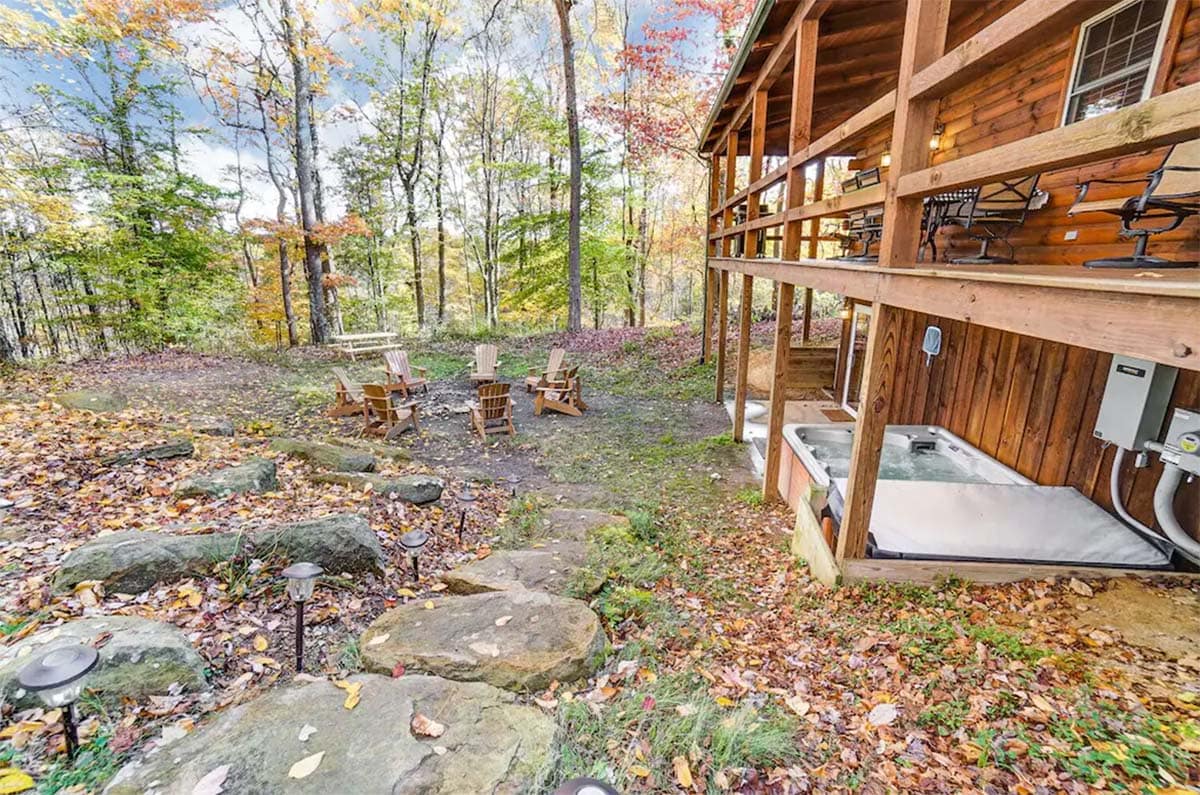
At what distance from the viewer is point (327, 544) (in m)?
3.39

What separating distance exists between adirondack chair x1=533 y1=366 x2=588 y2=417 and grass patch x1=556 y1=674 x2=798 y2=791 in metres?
6.97

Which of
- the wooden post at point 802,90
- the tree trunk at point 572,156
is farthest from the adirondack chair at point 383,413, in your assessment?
the tree trunk at point 572,156

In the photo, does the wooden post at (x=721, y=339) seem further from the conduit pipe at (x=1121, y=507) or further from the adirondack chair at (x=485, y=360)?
the conduit pipe at (x=1121, y=507)

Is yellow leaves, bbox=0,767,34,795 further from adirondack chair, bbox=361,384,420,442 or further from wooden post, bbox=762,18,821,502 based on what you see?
adirondack chair, bbox=361,384,420,442

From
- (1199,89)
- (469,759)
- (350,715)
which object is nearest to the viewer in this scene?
(1199,89)

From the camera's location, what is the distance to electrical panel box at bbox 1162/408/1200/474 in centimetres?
328

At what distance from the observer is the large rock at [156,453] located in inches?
179

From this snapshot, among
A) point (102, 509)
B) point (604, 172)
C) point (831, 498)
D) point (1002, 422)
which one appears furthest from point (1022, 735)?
point (604, 172)

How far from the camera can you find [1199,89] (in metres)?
1.38

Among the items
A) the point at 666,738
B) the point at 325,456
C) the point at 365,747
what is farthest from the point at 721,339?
the point at 365,747

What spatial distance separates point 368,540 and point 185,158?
51.6 feet

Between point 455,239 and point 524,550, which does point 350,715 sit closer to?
point 524,550

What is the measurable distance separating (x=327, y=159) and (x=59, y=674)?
20.0m

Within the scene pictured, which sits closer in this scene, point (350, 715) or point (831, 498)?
point (350, 715)
